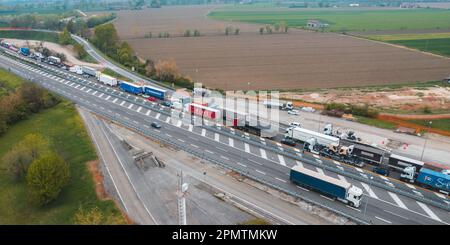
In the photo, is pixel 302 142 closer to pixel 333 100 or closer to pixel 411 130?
pixel 411 130

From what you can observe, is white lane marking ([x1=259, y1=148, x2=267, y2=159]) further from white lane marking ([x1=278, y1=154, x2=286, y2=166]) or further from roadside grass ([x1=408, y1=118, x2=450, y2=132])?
roadside grass ([x1=408, y1=118, x2=450, y2=132])

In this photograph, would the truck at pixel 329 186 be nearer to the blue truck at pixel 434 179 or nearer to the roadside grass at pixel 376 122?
the blue truck at pixel 434 179

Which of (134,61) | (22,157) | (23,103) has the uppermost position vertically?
(134,61)

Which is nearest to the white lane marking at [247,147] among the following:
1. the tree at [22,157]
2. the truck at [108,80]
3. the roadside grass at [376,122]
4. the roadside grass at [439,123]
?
the roadside grass at [376,122]

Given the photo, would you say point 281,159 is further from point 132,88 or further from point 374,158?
point 132,88

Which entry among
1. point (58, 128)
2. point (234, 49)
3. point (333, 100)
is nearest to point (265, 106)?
point (333, 100)

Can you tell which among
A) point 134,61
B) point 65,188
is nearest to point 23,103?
point 65,188
